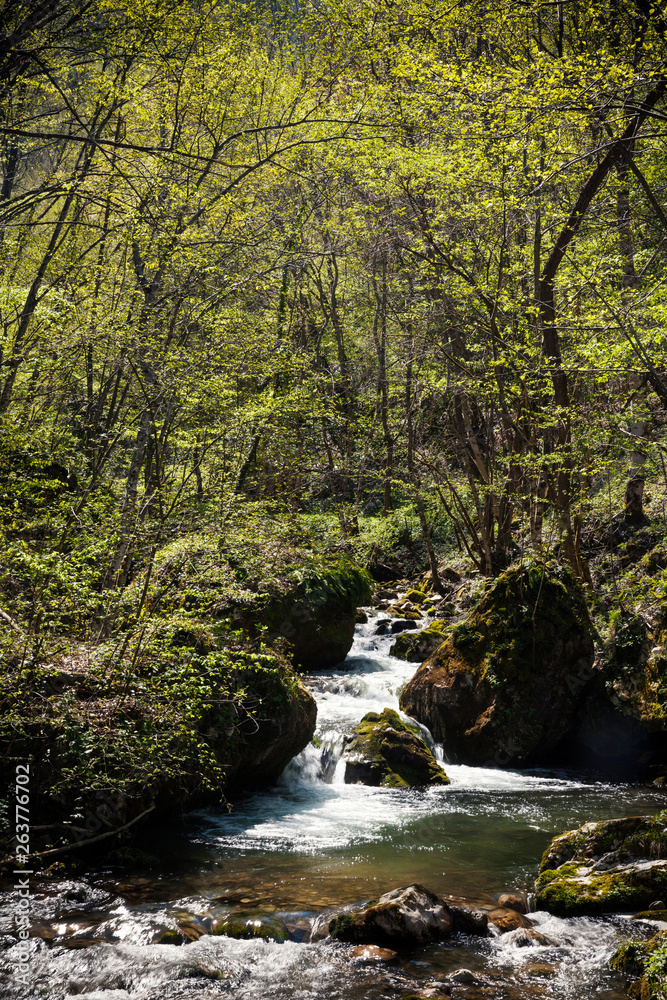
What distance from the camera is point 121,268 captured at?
1088 centimetres

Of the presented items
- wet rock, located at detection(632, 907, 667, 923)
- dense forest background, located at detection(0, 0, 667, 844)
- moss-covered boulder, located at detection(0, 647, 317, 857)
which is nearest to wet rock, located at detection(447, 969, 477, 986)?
wet rock, located at detection(632, 907, 667, 923)

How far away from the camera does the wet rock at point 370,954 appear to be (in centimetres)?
491

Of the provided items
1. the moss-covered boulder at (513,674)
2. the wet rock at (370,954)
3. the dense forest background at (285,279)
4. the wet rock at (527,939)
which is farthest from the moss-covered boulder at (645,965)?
the moss-covered boulder at (513,674)

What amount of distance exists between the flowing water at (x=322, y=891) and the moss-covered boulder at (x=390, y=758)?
0.76 ft

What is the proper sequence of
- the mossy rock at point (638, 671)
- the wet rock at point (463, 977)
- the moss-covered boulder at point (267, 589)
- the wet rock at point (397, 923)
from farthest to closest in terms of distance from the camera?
1. the mossy rock at point (638, 671)
2. the moss-covered boulder at point (267, 589)
3. the wet rock at point (397, 923)
4. the wet rock at point (463, 977)

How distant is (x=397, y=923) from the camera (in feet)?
17.1

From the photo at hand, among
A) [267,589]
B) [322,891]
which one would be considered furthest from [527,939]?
[267,589]

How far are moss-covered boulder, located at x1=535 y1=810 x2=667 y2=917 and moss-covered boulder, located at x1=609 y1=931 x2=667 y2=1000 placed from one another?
590mm

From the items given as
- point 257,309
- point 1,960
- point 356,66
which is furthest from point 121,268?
point 1,960

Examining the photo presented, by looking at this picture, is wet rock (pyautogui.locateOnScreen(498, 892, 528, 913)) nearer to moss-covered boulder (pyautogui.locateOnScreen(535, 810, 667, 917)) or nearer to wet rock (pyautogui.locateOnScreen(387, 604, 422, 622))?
moss-covered boulder (pyautogui.locateOnScreen(535, 810, 667, 917))

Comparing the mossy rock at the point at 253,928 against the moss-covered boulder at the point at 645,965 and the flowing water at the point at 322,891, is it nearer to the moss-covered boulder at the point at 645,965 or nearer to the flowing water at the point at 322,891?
the flowing water at the point at 322,891

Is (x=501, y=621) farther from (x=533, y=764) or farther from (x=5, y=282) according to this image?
(x=5, y=282)

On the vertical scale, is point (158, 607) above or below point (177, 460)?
below

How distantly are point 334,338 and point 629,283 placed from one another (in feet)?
39.1
